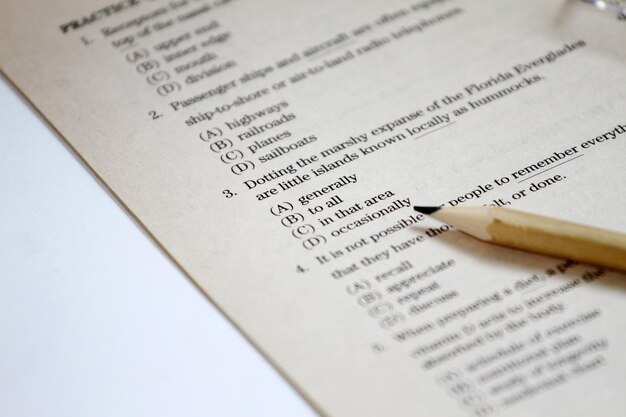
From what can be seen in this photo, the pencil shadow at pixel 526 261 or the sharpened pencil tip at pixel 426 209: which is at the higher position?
the sharpened pencil tip at pixel 426 209

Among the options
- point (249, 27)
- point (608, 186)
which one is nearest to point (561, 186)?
point (608, 186)

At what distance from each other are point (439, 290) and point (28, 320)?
259 millimetres

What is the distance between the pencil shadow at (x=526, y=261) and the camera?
1.71 ft

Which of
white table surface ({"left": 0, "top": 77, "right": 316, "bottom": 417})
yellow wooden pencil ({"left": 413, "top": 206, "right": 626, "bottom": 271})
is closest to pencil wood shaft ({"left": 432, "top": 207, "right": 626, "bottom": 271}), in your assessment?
yellow wooden pencil ({"left": 413, "top": 206, "right": 626, "bottom": 271})

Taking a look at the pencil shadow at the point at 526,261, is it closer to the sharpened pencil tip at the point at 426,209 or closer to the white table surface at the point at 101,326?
the sharpened pencil tip at the point at 426,209

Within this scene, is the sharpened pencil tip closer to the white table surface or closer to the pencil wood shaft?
the pencil wood shaft

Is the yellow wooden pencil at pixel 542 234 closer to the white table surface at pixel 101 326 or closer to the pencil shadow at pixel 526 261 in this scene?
the pencil shadow at pixel 526 261

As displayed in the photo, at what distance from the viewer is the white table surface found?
499mm

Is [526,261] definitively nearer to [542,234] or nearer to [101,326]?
[542,234]

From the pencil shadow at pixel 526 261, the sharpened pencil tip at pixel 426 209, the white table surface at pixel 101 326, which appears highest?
the white table surface at pixel 101 326

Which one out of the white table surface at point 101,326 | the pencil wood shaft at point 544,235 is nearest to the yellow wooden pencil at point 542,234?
the pencil wood shaft at point 544,235

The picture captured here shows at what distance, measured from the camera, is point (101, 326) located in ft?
1.74

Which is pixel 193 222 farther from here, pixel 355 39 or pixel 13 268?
pixel 355 39

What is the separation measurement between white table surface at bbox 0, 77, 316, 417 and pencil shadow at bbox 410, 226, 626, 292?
145mm
